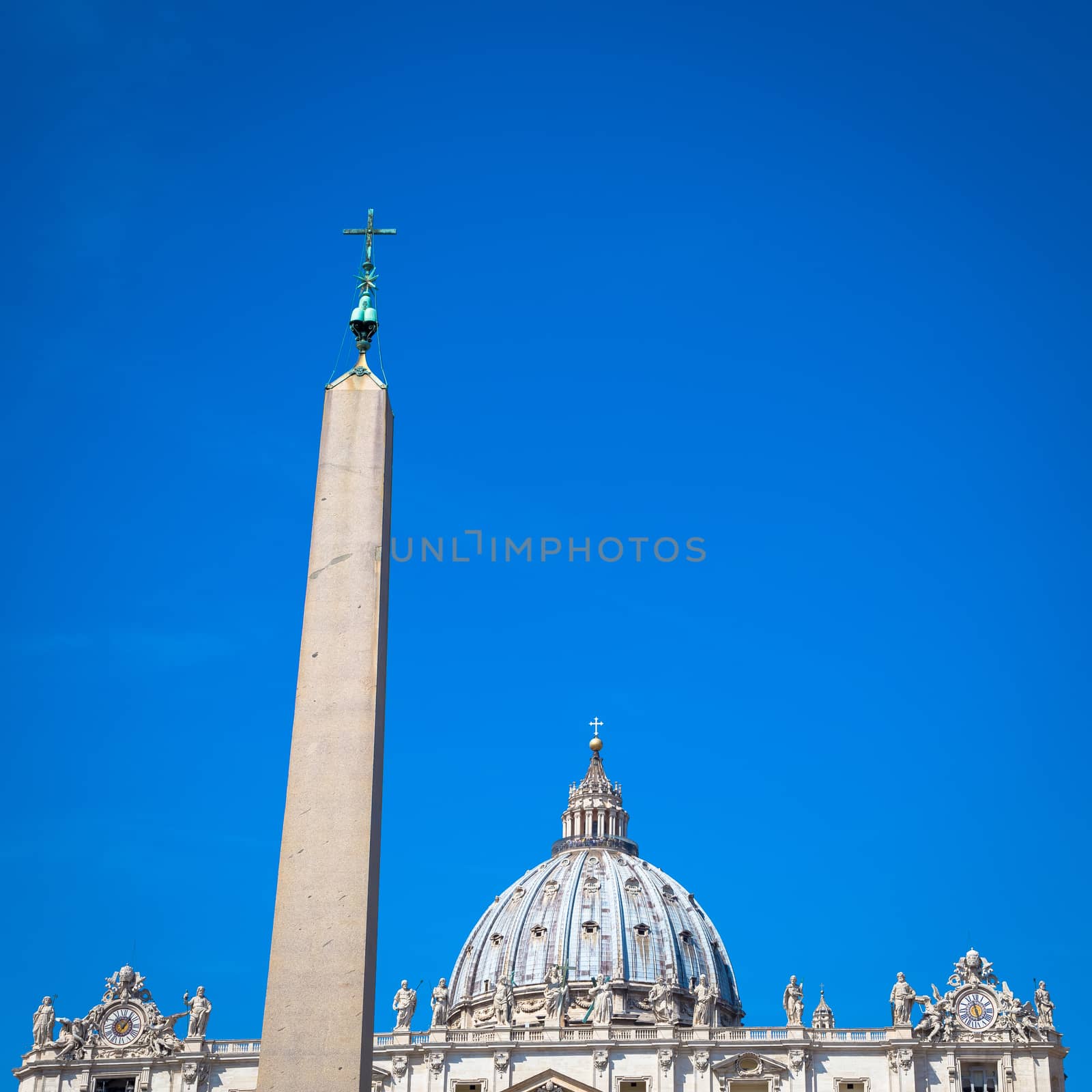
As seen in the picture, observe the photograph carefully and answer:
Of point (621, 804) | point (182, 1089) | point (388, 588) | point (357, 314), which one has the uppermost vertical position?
point (621, 804)

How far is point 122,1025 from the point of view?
88.4 metres

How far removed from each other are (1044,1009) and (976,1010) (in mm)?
3030

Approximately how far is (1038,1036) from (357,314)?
6992 centimetres

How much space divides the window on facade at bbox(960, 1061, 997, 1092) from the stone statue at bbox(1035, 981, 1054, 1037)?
2.99m

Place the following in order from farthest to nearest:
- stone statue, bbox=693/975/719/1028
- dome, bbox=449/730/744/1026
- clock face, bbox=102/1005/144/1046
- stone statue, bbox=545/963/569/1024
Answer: dome, bbox=449/730/744/1026
stone statue, bbox=545/963/569/1024
clock face, bbox=102/1005/144/1046
stone statue, bbox=693/975/719/1028

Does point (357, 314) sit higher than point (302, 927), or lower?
higher

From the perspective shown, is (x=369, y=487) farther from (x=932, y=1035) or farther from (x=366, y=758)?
(x=932, y=1035)

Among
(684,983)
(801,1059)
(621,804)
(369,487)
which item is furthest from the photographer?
(621,804)

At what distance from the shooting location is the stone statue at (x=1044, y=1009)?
278ft

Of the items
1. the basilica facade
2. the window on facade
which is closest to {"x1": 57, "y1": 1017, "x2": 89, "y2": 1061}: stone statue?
the basilica facade

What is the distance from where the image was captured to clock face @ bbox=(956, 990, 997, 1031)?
84875 millimetres

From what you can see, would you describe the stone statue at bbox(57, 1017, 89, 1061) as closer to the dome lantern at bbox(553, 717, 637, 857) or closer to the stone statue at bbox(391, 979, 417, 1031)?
the stone statue at bbox(391, 979, 417, 1031)

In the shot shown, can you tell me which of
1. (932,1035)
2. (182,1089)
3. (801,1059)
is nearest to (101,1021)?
(182,1089)

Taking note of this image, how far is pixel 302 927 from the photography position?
19656mm
